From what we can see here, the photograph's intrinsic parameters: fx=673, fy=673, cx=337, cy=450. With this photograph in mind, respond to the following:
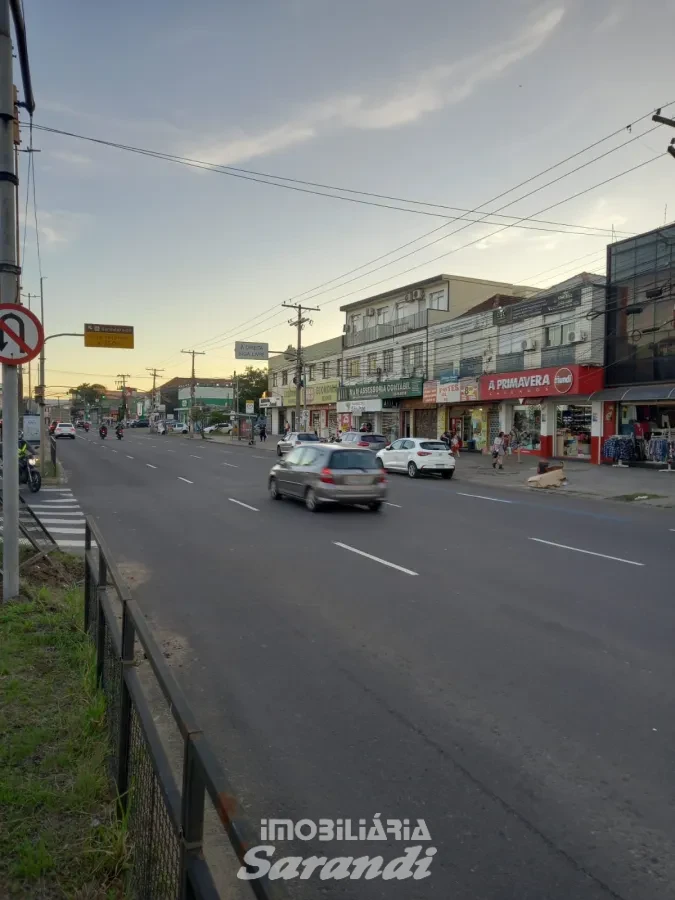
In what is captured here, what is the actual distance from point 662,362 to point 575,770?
2803 centimetres

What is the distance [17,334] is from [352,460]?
9.85 metres

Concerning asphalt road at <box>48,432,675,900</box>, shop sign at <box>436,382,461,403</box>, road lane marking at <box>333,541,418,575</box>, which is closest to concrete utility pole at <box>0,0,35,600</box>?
asphalt road at <box>48,432,675,900</box>

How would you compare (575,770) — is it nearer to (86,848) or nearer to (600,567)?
(86,848)

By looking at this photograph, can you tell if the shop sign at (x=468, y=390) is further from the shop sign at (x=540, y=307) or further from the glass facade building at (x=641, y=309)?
the glass facade building at (x=641, y=309)

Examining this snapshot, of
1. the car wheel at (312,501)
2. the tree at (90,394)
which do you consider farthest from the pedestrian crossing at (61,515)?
the tree at (90,394)

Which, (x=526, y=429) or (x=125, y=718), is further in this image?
(x=526, y=429)

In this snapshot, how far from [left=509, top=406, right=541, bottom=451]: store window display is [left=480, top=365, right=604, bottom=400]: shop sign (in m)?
1.55

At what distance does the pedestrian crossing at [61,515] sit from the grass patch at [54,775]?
5.65m

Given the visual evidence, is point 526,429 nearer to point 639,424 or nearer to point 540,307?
point 540,307

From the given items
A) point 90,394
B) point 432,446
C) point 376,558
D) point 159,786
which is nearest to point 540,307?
point 432,446

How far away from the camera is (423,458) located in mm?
26906

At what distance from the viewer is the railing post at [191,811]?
2.02 metres

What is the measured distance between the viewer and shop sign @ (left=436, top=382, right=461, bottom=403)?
4069 cm

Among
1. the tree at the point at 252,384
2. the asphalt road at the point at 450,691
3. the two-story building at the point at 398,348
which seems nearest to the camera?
the asphalt road at the point at 450,691
